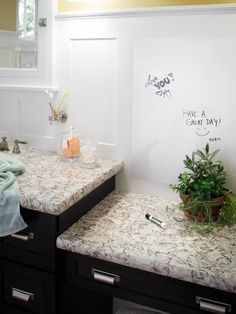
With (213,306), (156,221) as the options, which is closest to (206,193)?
(156,221)

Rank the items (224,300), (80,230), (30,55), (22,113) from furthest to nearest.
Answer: (22,113) → (30,55) → (80,230) → (224,300)

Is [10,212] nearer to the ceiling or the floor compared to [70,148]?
nearer to the floor

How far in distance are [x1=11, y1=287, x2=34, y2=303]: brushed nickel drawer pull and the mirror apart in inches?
41.9

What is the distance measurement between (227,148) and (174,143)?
0.75 ft

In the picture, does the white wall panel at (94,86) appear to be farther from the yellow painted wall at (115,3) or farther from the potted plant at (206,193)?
the potted plant at (206,193)

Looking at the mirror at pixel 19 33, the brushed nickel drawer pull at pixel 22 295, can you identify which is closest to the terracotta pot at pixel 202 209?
the brushed nickel drawer pull at pixel 22 295

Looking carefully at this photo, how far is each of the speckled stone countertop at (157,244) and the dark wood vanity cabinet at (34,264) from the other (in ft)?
0.18

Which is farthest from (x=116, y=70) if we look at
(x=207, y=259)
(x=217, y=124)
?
Answer: (x=207, y=259)

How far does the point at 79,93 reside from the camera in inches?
67.1

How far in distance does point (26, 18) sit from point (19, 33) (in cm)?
8

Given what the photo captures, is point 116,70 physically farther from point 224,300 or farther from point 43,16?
point 224,300

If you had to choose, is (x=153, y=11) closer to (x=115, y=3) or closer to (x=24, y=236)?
(x=115, y=3)

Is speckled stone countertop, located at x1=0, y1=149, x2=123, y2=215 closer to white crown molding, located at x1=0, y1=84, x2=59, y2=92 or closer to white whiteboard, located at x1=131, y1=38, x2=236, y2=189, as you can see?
white whiteboard, located at x1=131, y1=38, x2=236, y2=189

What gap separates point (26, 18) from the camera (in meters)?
1.72
